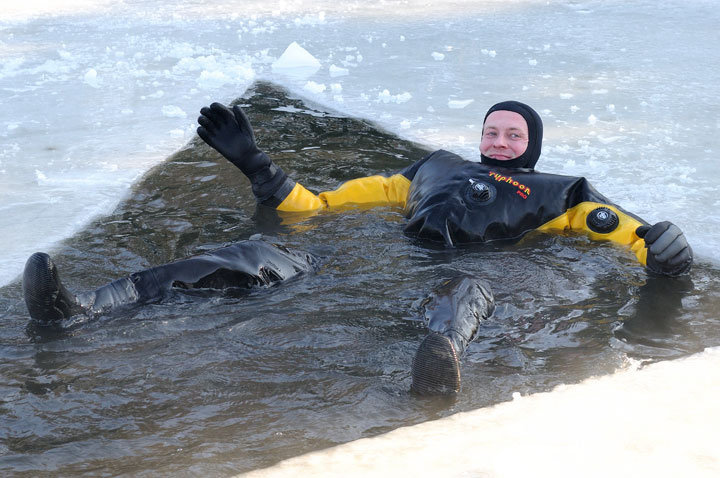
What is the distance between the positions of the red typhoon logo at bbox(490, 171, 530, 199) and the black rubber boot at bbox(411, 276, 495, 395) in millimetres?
870

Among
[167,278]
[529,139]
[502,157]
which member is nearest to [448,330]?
[167,278]

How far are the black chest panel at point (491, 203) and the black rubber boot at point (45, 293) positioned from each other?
169 centimetres

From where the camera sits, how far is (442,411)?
232 centimetres

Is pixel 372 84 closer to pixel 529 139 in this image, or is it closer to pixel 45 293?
pixel 529 139

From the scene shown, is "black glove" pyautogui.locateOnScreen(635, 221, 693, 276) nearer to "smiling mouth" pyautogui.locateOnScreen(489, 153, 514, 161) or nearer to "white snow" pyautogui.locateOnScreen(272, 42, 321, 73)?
"smiling mouth" pyautogui.locateOnScreen(489, 153, 514, 161)

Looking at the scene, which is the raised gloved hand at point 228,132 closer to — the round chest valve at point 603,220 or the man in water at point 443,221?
the man in water at point 443,221

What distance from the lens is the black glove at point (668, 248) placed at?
3273 mm

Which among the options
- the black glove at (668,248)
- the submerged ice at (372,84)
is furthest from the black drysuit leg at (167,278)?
the black glove at (668,248)

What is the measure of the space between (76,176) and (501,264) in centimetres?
277

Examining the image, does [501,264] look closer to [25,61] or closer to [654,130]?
[654,130]

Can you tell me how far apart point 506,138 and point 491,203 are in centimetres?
47

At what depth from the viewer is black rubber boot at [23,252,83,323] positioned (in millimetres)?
2582

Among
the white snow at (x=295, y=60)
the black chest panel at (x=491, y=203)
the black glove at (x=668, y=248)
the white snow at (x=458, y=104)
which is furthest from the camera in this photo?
the white snow at (x=295, y=60)

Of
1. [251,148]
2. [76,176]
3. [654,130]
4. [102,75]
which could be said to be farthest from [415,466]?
[102,75]
